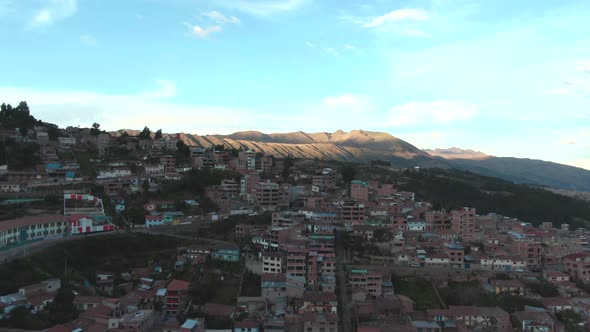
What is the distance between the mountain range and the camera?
331 ft

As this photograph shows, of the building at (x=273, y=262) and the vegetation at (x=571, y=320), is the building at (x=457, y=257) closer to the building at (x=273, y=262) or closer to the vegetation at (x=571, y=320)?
the vegetation at (x=571, y=320)

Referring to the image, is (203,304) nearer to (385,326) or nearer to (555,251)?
(385,326)

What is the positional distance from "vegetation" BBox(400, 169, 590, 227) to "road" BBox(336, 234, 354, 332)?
22371mm

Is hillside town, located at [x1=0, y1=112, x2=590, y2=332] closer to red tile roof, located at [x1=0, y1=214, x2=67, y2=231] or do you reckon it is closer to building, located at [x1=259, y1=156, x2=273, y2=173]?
red tile roof, located at [x1=0, y1=214, x2=67, y2=231]

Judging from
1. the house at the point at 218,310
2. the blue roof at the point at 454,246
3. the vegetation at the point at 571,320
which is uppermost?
the blue roof at the point at 454,246

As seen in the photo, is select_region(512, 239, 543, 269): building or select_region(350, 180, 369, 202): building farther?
select_region(350, 180, 369, 202): building

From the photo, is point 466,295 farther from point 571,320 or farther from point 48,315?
point 48,315

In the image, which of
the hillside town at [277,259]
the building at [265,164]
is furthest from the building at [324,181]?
the building at [265,164]

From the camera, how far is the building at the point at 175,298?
18.7m

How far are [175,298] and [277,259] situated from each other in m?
4.72

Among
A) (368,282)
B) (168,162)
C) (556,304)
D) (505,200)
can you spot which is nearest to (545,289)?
(556,304)

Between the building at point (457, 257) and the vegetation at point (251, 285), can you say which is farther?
the building at point (457, 257)

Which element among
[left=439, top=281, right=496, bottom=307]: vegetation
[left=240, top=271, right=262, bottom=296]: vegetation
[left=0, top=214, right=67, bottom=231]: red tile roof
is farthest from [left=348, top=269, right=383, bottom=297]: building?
[left=0, top=214, right=67, bottom=231]: red tile roof

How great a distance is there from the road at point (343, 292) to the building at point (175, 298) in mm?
6309
